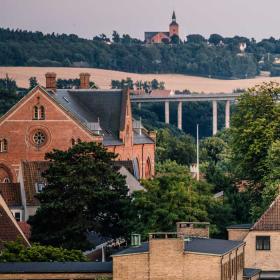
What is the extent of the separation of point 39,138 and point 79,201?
109 ft

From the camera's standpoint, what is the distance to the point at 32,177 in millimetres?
103375

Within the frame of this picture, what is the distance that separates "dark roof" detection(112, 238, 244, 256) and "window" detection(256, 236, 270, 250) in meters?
7.43

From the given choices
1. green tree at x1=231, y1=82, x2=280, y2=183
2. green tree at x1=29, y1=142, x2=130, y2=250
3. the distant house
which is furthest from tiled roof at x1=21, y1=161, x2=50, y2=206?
the distant house

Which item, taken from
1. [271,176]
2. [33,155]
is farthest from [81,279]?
[33,155]

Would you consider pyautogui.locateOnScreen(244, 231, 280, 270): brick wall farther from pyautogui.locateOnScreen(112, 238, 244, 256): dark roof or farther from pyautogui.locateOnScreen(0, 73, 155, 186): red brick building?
pyautogui.locateOnScreen(0, 73, 155, 186): red brick building

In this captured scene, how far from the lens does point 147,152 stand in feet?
442

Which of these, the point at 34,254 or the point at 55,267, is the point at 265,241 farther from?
the point at 55,267

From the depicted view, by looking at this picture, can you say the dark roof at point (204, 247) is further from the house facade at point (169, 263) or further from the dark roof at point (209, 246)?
the house facade at point (169, 263)

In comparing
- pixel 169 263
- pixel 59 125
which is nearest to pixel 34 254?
pixel 169 263

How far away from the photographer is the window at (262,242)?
270ft

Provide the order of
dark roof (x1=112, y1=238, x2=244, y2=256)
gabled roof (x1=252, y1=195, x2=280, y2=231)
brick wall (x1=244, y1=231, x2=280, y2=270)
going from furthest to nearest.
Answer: gabled roof (x1=252, y1=195, x2=280, y2=231)
brick wall (x1=244, y1=231, x2=280, y2=270)
dark roof (x1=112, y1=238, x2=244, y2=256)

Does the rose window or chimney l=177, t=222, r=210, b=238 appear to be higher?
the rose window

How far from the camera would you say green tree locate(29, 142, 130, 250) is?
88.7 metres

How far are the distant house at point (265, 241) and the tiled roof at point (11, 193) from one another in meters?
21.0
